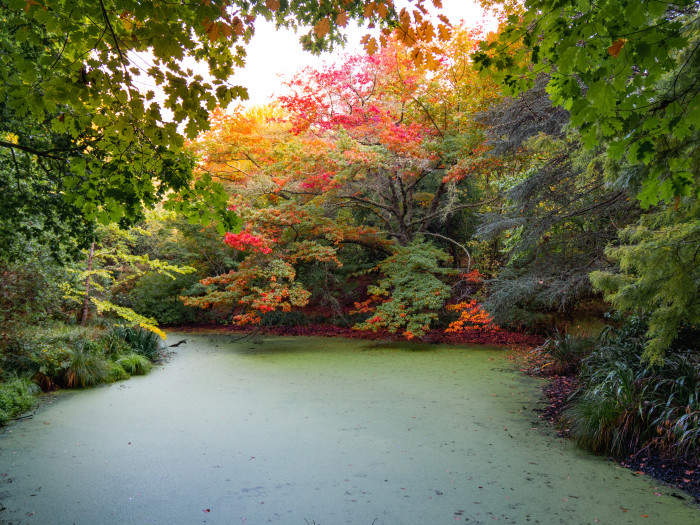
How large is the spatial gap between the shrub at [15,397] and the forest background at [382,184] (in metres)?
0.04

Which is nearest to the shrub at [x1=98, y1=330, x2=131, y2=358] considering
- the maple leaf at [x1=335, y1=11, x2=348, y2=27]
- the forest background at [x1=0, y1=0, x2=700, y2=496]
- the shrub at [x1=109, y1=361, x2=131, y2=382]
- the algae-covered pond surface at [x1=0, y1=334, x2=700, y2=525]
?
the forest background at [x1=0, y1=0, x2=700, y2=496]

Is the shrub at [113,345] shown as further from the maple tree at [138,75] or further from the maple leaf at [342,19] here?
the maple leaf at [342,19]

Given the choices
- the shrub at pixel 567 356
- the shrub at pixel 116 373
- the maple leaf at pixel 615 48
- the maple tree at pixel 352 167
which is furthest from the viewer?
the maple tree at pixel 352 167

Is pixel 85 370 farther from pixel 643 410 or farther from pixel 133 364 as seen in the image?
pixel 643 410

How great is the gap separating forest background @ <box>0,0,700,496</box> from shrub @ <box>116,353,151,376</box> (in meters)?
0.03

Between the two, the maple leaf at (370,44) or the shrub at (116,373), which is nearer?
the maple leaf at (370,44)

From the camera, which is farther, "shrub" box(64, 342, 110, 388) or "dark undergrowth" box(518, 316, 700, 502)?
"shrub" box(64, 342, 110, 388)

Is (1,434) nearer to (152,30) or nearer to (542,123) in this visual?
(152,30)

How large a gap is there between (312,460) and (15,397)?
9.76 feet

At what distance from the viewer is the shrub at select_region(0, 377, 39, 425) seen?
12.5 ft

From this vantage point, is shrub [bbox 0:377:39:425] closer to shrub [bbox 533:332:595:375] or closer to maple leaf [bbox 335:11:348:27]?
maple leaf [bbox 335:11:348:27]

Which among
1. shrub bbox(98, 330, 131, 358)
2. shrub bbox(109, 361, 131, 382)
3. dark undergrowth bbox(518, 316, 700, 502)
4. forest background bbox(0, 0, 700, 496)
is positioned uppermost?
forest background bbox(0, 0, 700, 496)

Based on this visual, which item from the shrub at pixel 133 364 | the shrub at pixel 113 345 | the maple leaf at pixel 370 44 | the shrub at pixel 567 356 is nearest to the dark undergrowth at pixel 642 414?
the shrub at pixel 567 356

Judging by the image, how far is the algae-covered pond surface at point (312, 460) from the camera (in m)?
2.31
